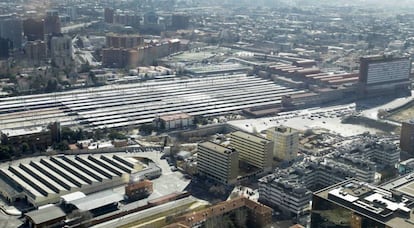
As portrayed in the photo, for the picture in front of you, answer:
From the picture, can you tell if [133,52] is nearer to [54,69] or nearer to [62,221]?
[54,69]

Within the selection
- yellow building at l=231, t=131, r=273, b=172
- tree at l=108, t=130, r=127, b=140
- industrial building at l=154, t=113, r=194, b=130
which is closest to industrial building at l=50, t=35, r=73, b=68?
industrial building at l=154, t=113, r=194, b=130

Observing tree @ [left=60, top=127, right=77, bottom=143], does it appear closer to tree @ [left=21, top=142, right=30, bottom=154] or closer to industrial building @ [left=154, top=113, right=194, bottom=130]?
tree @ [left=21, top=142, right=30, bottom=154]

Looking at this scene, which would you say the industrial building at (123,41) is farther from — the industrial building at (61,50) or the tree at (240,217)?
the tree at (240,217)

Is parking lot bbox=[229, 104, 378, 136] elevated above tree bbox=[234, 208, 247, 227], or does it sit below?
below

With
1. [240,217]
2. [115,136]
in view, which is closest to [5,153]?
[115,136]

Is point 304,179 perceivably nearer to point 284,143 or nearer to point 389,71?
point 284,143
